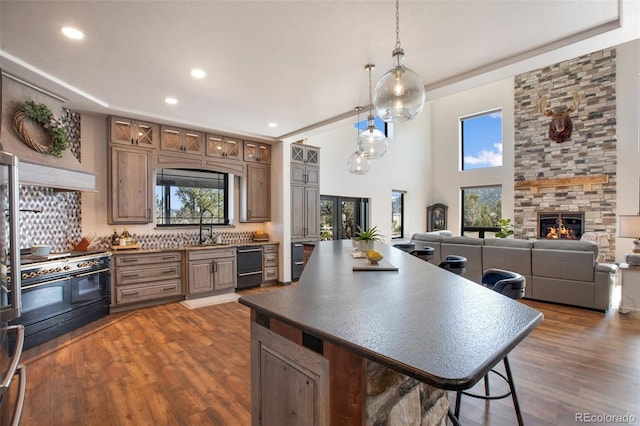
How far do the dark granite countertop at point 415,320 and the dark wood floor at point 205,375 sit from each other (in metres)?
1.17

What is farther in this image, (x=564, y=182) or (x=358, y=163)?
(x=564, y=182)

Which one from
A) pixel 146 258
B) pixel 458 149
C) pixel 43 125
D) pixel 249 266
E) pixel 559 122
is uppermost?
pixel 559 122

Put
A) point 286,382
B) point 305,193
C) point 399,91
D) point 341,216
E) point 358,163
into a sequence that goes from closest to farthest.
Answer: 1. point 286,382
2. point 399,91
3. point 358,163
4. point 305,193
5. point 341,216

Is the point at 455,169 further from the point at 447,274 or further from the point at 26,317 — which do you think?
the point at 26,317

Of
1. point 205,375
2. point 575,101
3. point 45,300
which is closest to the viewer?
point 205,375

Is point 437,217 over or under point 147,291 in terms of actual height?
over

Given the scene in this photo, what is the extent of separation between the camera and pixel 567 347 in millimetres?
3129

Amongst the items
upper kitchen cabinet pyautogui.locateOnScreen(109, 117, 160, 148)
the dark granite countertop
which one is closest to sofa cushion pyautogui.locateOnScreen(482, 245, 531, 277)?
the dark granite countertop

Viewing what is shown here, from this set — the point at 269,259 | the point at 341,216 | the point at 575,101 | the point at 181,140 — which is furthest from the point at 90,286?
the point at 575,101

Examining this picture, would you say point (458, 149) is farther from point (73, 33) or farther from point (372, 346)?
point (372, 346)

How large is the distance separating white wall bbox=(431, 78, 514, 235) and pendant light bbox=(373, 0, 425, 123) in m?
8.35

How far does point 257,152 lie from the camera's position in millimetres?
6109

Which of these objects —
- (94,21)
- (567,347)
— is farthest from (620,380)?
(94,21)

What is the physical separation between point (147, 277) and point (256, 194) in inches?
95.0
